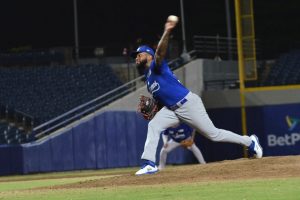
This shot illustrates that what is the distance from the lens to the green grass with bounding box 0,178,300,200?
348 inches

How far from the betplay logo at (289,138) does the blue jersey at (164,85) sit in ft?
43.3

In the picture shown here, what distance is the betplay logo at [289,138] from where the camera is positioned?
78.9 ft

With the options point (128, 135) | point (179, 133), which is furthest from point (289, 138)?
point (179, 133)

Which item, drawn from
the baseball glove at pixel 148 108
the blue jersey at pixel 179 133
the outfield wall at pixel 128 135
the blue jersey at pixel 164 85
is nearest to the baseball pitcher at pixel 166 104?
the blue jersey at pixel 164 85

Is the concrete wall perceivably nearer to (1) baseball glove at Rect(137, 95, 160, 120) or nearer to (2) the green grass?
(1) baseball glove at Rect(137, 95, 160, 120)

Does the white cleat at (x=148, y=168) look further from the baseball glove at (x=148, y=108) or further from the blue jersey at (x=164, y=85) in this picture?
the blue jersey at (x=164, y=85)

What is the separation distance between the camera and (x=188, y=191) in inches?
375

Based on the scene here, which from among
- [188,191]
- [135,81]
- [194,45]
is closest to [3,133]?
[135,81]

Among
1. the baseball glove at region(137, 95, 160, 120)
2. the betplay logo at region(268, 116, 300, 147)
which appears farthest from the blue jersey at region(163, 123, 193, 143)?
the baseball glove at region(137, 95, 160, 120)

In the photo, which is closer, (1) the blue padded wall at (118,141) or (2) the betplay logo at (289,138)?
(1) the blue padded wall at (118,141)

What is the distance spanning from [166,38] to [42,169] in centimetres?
1288

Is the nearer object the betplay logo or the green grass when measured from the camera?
the green grass

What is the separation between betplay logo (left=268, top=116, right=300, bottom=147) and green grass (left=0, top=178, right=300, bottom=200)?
13.8 metres

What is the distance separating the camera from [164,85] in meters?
11.3
